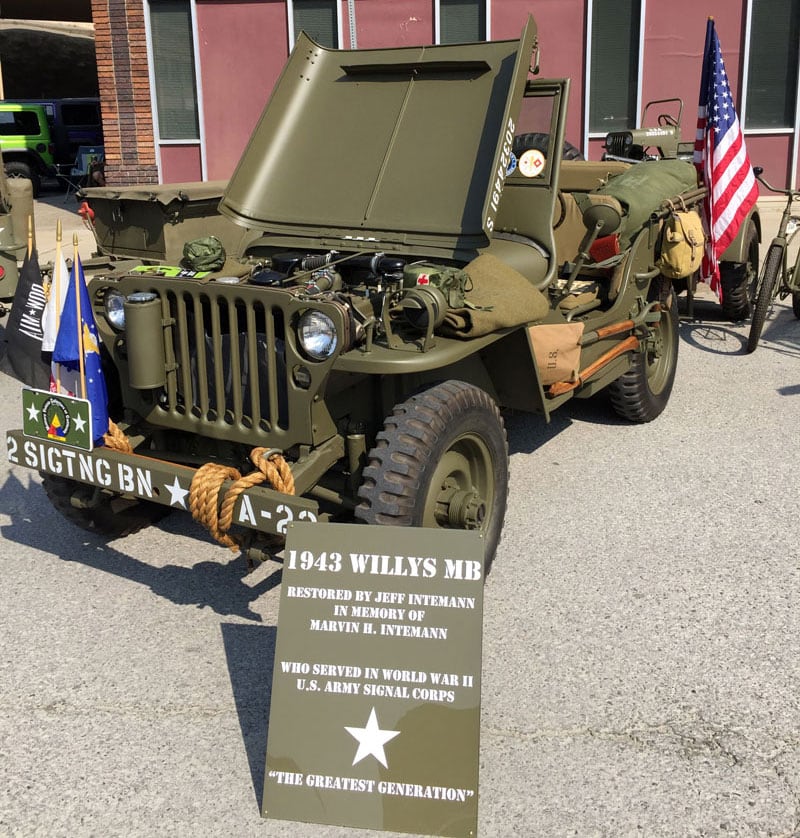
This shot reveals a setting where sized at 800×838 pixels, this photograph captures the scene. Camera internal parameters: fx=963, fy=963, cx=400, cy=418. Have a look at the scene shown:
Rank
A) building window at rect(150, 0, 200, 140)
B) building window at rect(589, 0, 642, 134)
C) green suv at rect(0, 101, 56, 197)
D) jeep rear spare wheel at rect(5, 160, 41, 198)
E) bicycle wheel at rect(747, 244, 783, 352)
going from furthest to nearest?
green suv at rect(0, 101, 56, 197)
jeep rear spare wheel at rect(5, 160, 41, 198)
building window at rect(150, 0, 200, 140)
building window at rect(589, 0, 642, 134)
bicycle wheel at rect(747, 244, 783, 352)

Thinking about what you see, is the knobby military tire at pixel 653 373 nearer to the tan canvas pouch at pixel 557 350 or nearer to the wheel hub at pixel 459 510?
the tan canvas pouch at pixel 557 350

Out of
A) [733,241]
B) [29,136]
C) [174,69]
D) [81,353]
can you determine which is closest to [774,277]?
[733,241]

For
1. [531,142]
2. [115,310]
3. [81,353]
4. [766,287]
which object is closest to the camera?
[81,353]

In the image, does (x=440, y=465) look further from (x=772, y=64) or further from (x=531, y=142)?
(x=772, y=64)

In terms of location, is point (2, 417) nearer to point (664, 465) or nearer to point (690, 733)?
point (664, 465)

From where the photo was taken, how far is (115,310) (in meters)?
3.98

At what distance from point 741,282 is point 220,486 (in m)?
6.06

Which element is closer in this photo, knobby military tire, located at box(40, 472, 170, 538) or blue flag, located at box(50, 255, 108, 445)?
blue flag, located at box(50, 255, 108, 445)

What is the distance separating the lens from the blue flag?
3.63 m

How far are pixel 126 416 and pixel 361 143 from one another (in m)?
1.81

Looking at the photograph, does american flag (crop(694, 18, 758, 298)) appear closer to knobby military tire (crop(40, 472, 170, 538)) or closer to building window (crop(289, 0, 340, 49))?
knobby military tire (crop(40, 472, 170, 538))

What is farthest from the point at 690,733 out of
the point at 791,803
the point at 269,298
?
the point at 269,298

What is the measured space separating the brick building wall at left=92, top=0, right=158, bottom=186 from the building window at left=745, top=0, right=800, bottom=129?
7882mm

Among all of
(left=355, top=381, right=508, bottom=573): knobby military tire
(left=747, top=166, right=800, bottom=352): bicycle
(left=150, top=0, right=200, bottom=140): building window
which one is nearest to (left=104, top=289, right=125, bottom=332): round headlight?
(left=355, top=381, right=508, bottom=573): knobby military tire
